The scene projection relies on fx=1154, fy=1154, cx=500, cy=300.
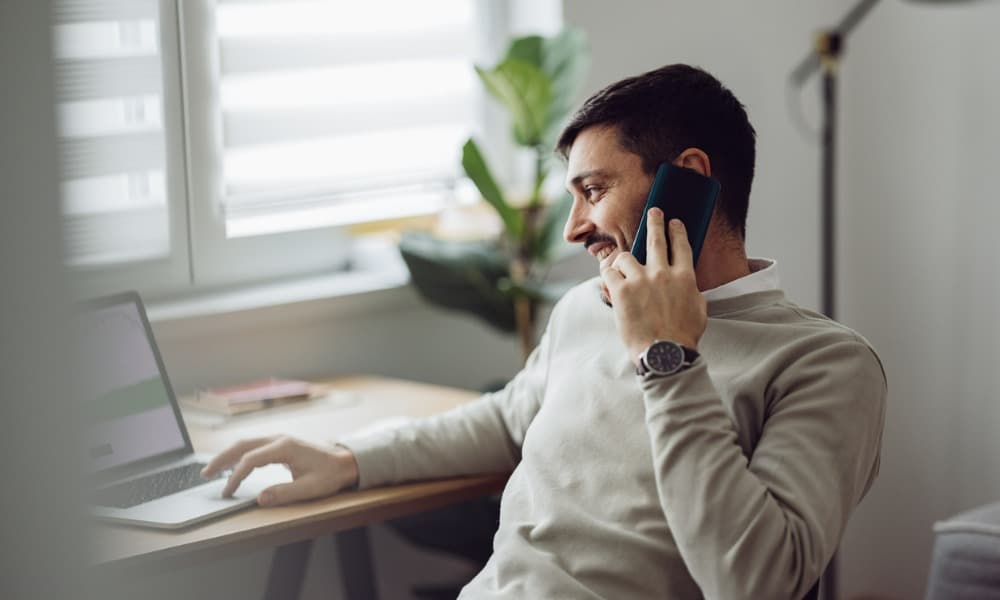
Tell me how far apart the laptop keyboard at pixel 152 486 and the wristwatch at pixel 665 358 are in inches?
25.5

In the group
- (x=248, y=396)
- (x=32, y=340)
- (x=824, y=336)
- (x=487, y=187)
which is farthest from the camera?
(x=487, y=187)

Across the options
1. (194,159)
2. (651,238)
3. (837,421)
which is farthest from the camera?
(194,159)

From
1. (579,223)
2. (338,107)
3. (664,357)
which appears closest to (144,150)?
(338,107)

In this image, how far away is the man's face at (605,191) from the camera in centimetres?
125

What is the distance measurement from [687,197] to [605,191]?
0.11m

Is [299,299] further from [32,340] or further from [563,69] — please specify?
[32,340]

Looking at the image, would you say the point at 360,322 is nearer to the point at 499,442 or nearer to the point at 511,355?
the point at 511,355

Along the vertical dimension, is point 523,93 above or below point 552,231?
above

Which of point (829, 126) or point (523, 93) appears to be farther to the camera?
point (829, 126)

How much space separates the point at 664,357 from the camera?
106 centimetres

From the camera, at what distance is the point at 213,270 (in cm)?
214

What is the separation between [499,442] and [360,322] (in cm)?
79

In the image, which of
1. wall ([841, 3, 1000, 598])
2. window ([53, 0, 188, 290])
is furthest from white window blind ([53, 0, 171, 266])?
wall ([841, 3, 1000, 598])

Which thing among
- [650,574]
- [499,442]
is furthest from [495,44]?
[650,574]
